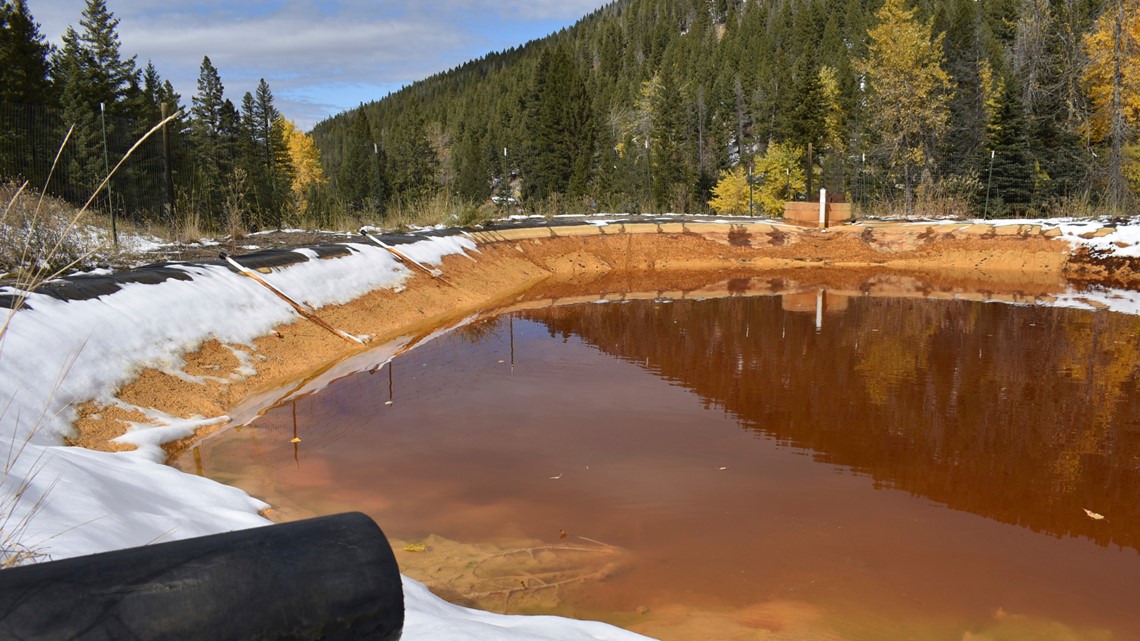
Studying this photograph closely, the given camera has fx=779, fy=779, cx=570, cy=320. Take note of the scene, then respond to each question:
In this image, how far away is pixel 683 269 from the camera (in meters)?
16.3

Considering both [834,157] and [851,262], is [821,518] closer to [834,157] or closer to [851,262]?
[851,262]

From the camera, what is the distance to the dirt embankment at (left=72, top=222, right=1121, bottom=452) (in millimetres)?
9391

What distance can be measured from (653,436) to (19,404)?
4.05m

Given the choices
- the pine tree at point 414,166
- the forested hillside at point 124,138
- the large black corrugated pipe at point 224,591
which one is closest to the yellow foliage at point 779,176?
the pine tree at point 414,166

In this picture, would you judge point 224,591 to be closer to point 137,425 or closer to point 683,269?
point 137,425

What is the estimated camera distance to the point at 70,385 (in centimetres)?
526

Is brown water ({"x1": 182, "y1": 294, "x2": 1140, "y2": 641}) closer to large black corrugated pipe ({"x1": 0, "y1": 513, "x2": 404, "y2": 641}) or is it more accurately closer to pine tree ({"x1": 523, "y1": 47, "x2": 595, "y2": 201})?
large black corrugated pipe ({"x1": 0, "y1": 513, "x2": 404, "y2": 641})

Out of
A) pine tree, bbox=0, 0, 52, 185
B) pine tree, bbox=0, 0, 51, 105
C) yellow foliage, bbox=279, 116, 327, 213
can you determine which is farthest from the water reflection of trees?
yellow foliage, bbox=279, 116, 327, 213

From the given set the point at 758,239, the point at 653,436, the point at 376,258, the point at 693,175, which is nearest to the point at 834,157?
the point at 693,175

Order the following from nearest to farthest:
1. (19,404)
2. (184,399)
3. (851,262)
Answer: (19,404) < (184,399) < (851,262)

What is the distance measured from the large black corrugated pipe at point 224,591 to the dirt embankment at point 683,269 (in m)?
6.07

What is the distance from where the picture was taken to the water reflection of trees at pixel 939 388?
473 cm

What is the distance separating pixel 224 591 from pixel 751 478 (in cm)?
387

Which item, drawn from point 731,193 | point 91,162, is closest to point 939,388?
point 91,162
